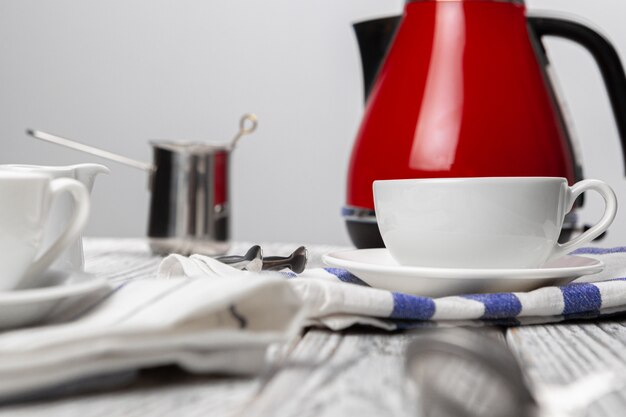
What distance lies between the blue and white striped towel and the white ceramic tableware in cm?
6

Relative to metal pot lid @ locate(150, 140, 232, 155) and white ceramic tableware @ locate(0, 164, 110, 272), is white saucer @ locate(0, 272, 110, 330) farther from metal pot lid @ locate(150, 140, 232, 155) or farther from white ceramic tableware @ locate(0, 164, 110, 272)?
metal pot lid @ locate(150, 140, 232, 155)

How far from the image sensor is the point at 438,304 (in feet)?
1.25

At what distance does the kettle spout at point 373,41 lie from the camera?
773 mm

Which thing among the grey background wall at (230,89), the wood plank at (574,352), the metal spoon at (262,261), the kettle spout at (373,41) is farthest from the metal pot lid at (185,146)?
the grey background wall at (230,89)

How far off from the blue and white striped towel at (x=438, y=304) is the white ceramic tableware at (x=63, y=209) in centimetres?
6

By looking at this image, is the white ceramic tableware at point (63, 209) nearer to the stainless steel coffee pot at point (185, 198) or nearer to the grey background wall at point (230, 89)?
the stainless steel coffee pot at point (185, 198)

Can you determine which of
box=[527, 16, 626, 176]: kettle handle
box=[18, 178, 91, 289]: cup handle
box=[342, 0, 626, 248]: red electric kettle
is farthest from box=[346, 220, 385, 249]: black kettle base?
box=[18, 178, 91, 289]: cup handle

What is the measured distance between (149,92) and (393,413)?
139 centimetres

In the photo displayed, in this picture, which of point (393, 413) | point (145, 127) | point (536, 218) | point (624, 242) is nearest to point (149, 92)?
point (145, 127)

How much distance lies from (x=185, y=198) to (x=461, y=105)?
1.16ft

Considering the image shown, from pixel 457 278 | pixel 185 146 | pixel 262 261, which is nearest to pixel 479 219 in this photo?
pixel 457 278

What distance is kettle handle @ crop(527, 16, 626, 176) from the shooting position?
71 cm

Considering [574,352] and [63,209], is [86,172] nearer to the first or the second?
[63,209]

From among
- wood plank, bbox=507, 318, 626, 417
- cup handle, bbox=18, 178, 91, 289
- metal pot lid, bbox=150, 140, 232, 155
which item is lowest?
wood plank, bbox=507, 318, 626, 417
